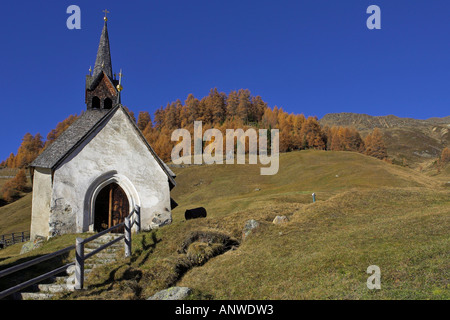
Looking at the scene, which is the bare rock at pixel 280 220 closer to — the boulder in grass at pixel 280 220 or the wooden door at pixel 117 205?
the boulder in grass at pixel 280 220

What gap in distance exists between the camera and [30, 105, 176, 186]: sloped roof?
17938mm

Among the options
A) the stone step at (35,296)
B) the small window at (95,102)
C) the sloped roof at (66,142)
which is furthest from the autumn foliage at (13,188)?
the stone step at (35,296)

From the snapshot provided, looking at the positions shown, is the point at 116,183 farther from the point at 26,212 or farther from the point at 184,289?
the point at 26,212

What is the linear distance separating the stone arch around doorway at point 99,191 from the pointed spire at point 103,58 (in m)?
9.95

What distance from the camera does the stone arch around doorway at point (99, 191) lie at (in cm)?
1802

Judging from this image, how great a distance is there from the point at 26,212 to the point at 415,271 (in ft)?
244

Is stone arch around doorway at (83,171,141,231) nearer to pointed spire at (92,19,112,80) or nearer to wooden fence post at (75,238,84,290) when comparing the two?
wooden fence post at (75,238,84,290)

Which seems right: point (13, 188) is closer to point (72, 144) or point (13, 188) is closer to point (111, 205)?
point (72, 144)

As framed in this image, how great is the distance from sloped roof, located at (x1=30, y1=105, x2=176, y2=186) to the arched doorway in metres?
2.86

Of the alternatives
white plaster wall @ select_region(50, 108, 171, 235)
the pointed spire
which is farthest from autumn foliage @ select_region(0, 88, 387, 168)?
white plaster wall @ select_region(50, 108, 171, 235)

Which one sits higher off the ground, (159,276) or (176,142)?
(176,142)

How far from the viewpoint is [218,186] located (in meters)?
71.8
